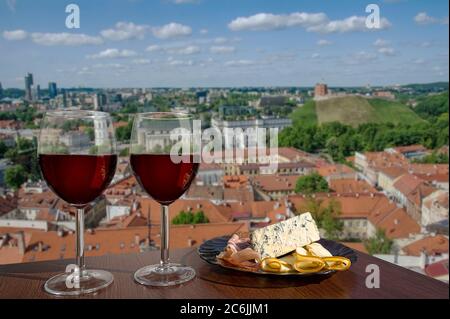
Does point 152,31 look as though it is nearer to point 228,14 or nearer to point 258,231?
point 228,14

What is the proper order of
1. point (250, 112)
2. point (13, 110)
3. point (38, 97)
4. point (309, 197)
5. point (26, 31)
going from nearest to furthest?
point (13, 110) → point (38, 97) → point (26, 31) → point (309, 197) → point (250, 112)

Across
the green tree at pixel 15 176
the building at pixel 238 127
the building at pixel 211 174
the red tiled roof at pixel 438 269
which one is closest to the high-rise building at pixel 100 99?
the green tree at pixel 15 176

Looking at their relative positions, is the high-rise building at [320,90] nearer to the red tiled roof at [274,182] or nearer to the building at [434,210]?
the red tiled roof at [274,182]

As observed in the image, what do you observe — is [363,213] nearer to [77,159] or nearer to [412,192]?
[412,192]

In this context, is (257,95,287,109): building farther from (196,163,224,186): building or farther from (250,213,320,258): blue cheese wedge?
(250,213,320,258): blue cheese wedge

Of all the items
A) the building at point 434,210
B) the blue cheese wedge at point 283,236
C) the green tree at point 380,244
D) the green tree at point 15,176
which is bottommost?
the green tree at point 380,244

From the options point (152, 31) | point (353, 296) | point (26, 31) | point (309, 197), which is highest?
point (152, 31)
